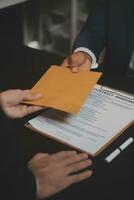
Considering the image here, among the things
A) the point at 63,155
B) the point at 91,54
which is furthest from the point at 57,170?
the point at 91,54

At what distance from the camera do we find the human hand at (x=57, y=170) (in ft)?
2.76

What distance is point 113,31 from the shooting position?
153cm

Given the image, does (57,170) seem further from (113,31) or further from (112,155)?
(113,31)

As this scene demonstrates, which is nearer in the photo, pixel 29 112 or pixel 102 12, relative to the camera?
pixel 29 112

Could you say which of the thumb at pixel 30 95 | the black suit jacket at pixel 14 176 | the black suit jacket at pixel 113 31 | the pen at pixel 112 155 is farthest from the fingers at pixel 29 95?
the black suit jacket at pixel 113 31

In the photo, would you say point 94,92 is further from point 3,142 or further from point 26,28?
point 26,28

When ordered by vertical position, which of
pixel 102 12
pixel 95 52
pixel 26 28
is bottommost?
pixel 26 28

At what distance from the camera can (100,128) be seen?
3.23ft

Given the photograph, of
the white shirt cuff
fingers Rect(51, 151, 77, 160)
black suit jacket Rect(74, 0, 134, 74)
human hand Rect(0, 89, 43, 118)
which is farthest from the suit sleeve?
fingers Rect(51, 151, 77, 160)

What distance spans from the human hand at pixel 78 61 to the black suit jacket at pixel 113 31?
0.15m

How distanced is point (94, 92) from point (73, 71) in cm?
Answer: 10

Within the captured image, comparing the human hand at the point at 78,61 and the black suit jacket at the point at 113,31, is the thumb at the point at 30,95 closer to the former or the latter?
the human hand at the point at 78,61

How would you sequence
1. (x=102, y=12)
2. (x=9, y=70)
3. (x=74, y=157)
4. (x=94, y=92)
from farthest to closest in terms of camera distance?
(x=102, y=12) → (x=9, y=70) → (x=94, y=92) → (x=74, y=157)

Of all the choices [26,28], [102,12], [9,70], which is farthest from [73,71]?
[26,28]
